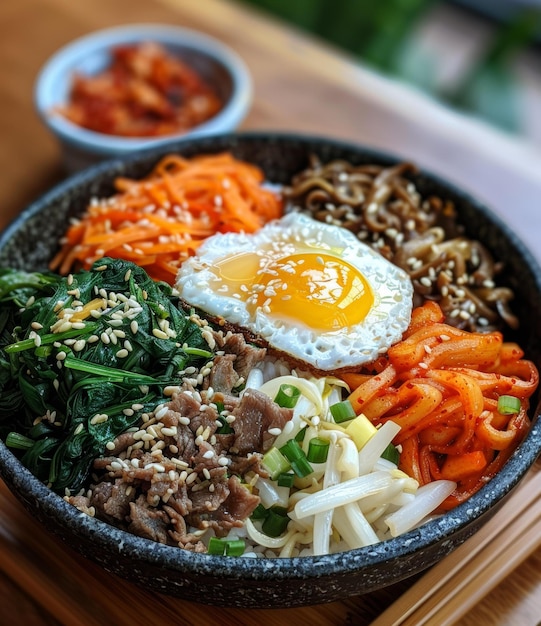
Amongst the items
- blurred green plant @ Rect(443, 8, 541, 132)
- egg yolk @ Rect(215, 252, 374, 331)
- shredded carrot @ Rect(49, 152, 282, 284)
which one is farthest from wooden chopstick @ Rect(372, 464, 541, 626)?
blurred green plant @ Rect(443, 8, 541, 132)

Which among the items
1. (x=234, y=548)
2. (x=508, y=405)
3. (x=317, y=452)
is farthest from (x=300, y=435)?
(x=508, y=405)

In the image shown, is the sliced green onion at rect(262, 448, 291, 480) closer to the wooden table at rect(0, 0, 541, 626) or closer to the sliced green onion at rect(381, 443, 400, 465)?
the sliced green onion at rect(381, 443, 400, 465)

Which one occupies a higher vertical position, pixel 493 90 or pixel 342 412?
pixel 493 90

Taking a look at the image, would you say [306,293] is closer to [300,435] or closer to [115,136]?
[300,435]

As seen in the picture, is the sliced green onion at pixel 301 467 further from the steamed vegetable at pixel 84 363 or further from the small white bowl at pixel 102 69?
the small white bowl at pixel 102 69

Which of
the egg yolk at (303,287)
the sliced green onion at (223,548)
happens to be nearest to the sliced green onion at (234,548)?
the sliced green onion at (223,548)

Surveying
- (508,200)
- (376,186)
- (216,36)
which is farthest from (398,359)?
(216,36)
